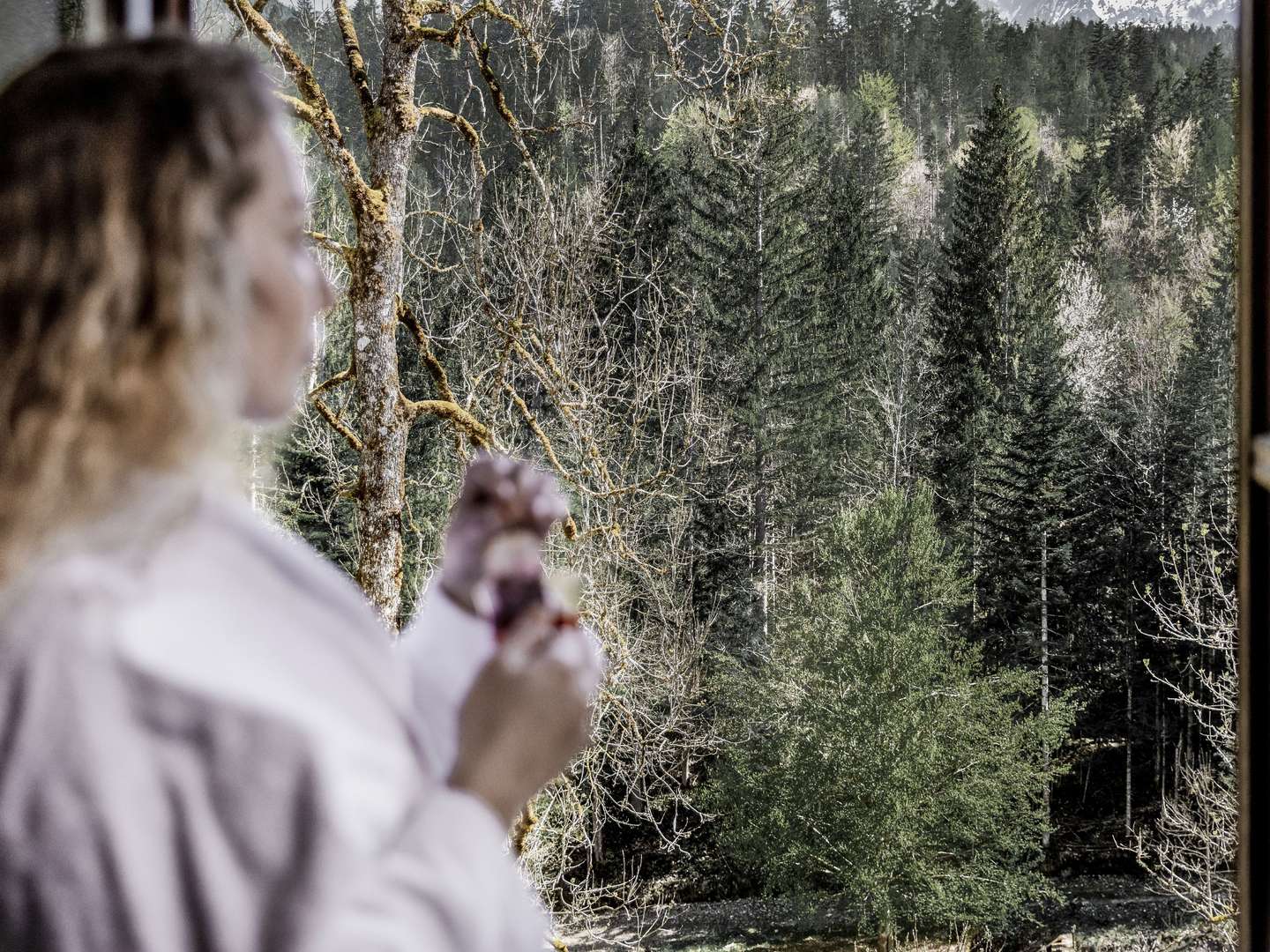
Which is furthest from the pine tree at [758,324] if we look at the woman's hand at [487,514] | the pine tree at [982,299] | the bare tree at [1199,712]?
the woman's hand at [487,514]

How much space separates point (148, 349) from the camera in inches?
12.8

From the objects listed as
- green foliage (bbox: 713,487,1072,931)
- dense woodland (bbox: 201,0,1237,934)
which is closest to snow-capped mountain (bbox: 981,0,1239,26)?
dense woodland (bbox: 201,0,1237,934)

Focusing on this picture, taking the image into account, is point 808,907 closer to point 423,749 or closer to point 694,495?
point 694,495

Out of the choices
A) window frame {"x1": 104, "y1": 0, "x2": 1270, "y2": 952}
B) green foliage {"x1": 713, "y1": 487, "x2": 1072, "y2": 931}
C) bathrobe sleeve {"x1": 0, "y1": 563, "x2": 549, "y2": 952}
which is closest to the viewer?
bathrobe sleeve {"x1": 0, "y1": 563, "x2": 549, "y2": 952}

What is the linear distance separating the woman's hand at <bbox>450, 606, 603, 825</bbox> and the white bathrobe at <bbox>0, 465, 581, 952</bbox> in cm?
4

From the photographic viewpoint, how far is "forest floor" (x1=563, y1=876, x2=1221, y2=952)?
30.8 ft

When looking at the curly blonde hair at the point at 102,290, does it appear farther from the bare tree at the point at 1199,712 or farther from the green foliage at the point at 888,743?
the green foliage at the point at 888,743

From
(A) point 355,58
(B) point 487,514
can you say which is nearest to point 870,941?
(A) point 355,58

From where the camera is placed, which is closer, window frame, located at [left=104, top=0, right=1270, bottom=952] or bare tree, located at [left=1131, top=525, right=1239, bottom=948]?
window frame, located at [left=104, top=0, right=1270, bottom=952]

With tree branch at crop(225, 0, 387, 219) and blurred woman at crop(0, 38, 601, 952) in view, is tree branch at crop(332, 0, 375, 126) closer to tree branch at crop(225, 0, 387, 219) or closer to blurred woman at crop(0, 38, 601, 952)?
tree branch at crop(225, 0, 387, 219)

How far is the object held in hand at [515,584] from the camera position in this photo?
41 cm

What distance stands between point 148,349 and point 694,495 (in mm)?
9026

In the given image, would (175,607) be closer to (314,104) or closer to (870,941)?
(314,104)

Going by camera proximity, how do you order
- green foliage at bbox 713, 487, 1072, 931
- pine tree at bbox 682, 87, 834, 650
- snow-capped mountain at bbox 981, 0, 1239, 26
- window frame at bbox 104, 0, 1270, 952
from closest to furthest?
window frame at bbox 104, 0, 1270, 952
pine tree at bbox 682, 87, 834, 650
green foliage at bbox 713, 487, 1072, 931
snow-capped mountain at bbox 981, 0, 1239, 26
